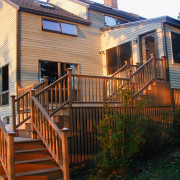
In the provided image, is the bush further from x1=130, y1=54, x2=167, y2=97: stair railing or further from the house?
x1=130, y1=54, x2=167, y2=97: stair railing

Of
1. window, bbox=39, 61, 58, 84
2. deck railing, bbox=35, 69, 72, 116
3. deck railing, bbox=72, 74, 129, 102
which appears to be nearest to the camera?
deck railing, bbox=35, 69, 72, 116

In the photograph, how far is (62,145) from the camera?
5.39 m

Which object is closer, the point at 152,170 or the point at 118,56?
the point at 152,170

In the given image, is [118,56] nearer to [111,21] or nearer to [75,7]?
[111,21]

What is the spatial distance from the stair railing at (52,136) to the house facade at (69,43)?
456 centimetres

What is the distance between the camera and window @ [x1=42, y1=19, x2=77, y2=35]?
1258 centimetres

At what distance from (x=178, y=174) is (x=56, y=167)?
9.47 ft

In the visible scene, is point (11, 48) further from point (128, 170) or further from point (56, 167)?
point (128, 170)

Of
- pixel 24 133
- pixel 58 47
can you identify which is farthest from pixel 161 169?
pixel 58 47

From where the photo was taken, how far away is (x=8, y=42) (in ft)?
40.4

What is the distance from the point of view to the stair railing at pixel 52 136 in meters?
5.36

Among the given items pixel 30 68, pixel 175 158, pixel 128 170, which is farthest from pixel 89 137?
pixel 30 68

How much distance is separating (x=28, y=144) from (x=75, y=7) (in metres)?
11.5

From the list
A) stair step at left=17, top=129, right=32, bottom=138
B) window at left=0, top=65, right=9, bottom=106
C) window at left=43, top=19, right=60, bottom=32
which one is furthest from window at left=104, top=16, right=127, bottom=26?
stair step at left=17, top=129, right=32, bottom=138
